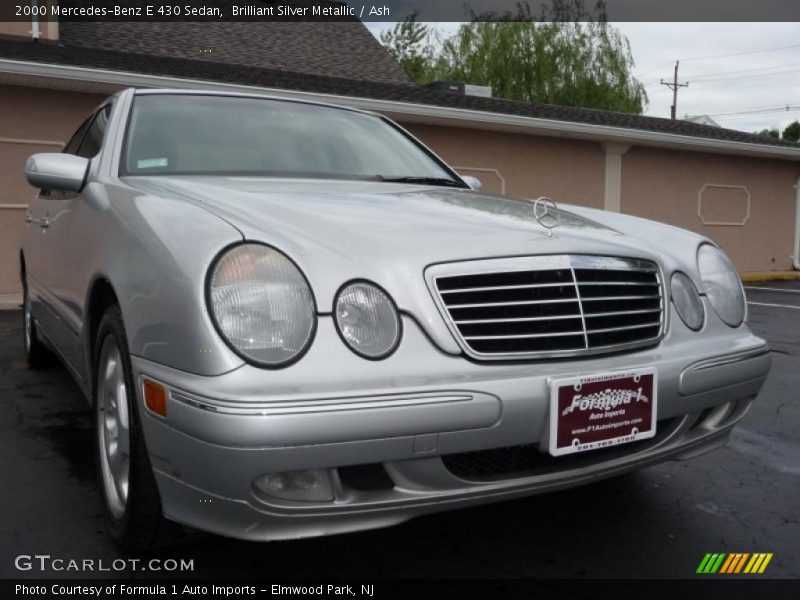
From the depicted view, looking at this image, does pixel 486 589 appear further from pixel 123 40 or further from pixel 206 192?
pixel 123 40

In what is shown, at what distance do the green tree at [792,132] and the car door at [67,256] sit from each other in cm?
6981

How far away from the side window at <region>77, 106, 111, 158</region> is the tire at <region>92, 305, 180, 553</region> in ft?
3.70

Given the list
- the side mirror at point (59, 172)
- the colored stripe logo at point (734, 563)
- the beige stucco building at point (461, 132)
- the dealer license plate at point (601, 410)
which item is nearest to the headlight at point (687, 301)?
the dealer license plate at point (601, 410)

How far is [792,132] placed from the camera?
65688 mm

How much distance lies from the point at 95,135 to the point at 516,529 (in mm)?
2525

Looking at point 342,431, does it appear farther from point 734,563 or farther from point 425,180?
point 425,180

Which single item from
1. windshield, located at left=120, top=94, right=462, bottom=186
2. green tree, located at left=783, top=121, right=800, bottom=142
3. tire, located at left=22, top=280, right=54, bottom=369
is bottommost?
tire, located at left=22, top=280, right=54, bottom=369

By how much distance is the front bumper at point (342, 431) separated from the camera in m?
1.74

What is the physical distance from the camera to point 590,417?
2061 millimetres

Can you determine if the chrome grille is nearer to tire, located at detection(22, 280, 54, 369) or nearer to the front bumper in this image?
the front bumper

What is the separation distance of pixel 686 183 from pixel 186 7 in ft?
32.5

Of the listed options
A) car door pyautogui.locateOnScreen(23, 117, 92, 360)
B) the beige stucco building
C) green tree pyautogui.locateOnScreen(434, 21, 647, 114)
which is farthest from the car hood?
green tree pyautogui.locateOnScreen(434, 21, 647, 114)

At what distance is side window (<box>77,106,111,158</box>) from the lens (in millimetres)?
3340

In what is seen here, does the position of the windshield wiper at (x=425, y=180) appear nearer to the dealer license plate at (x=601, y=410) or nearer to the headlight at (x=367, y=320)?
the headlight at (x=367, y=320)
